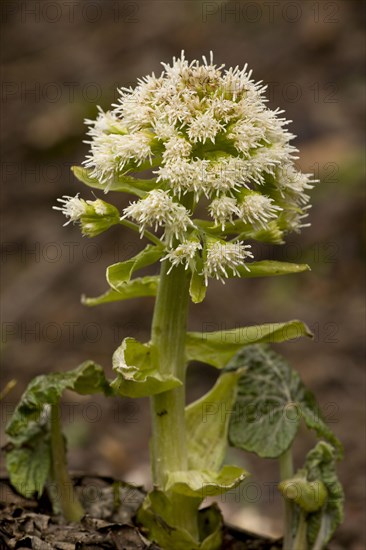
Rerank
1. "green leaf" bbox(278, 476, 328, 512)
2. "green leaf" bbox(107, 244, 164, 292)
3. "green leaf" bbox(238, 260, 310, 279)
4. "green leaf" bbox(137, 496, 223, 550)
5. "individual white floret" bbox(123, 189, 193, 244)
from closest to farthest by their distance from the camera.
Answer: "individual white floret" bbox(123, 189, 193, 244)
"green leaf" bbox(107, 244, 164, 292)
"green leaf" bbox(238, 260, 310, 279)
"green leaf" bbox(137, 496, 223, 550)
"green leaf" bbox(278, 476, 328, 512)

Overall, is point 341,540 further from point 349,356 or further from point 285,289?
point 285,289

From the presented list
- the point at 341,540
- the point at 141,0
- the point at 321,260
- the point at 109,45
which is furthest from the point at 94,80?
the point at 341,540

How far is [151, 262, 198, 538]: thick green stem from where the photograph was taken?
2844 mm

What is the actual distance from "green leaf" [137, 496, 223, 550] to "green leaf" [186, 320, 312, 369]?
1.81 ft

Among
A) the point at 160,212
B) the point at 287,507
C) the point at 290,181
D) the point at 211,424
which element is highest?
the point at 290,181

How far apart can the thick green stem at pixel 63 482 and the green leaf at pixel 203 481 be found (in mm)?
450

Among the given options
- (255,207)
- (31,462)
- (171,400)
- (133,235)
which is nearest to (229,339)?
(171,400)

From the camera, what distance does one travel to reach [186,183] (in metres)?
2.51

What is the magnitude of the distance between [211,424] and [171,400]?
0.32 meters

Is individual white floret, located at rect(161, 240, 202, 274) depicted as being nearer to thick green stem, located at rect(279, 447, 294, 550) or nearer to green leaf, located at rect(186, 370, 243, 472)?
green leaf, located at rect(186, 370, 243, 472)

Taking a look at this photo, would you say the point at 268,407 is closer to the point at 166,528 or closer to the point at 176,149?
the point at 166,528

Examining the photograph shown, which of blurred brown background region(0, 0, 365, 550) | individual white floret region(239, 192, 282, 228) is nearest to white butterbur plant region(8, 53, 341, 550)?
individual white floret region(239, 192, 282, 228)

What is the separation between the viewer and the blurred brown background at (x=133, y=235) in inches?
222

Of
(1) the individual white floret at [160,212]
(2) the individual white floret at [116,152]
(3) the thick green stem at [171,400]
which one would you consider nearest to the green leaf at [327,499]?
(3) the thick green stem at [171,400]
